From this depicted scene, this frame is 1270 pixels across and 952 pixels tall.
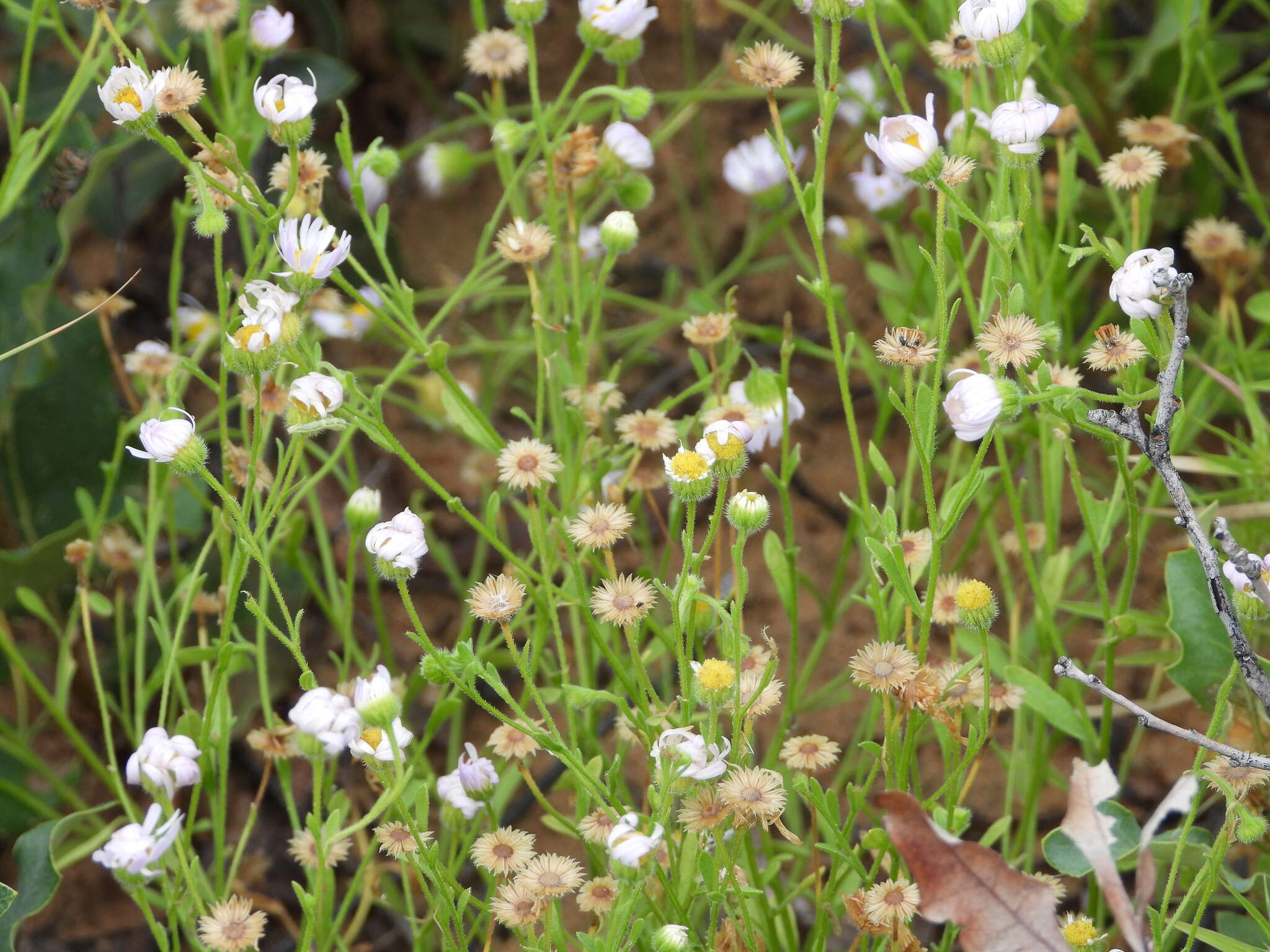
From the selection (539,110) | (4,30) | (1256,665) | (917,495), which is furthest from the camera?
(4,30)

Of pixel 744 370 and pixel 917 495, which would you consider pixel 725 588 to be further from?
pixel 744 370

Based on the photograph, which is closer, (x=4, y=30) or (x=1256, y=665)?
(x=1256, y=665)

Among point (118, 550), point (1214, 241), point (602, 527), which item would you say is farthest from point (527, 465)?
point (1214, 241)

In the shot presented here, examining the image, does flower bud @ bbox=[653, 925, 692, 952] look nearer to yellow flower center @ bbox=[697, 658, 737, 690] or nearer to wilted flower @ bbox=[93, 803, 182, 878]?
yellow flower center @ bbox=[697, 658, 737, 690]

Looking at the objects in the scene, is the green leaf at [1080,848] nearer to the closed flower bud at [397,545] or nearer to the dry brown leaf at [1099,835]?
the dry brown leaf at [1099,835]

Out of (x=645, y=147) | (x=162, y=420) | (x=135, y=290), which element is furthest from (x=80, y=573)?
(x=135, y=290)

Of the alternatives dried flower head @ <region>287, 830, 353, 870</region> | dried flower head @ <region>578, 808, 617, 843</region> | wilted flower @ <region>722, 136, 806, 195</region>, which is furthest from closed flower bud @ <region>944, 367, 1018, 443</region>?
wilted flower @ <region>722, 136, 806, 195</region>

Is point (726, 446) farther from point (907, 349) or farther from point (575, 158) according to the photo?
point (575, 158)
